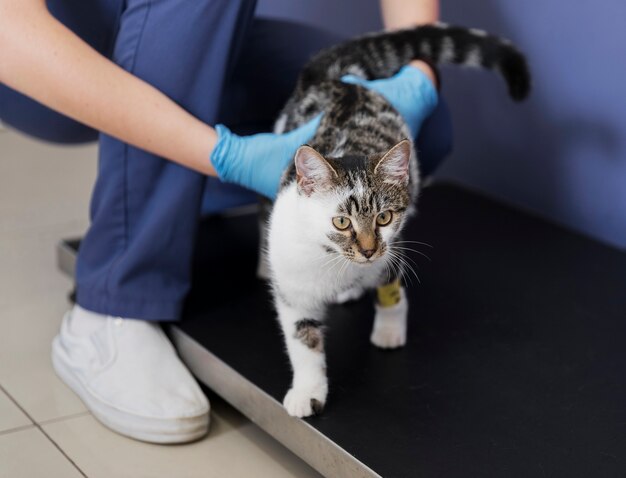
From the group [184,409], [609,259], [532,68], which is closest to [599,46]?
[532,68]

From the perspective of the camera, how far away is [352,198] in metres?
1.34

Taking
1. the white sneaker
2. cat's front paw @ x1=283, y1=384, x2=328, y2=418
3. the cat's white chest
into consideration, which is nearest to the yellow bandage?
the cat's white chest

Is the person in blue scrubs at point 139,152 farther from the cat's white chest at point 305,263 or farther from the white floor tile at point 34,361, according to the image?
the cat's white chest at point 305,263

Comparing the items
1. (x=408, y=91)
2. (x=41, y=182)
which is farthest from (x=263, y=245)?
(x=41, y=182)

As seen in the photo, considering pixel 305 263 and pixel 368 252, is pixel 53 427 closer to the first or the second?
pixel 305 263

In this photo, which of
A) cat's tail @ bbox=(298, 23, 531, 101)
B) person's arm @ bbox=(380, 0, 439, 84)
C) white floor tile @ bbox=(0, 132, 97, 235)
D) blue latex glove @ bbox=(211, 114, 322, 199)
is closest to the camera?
blue latex glove @ bbox=(211, 114, 322, 199)

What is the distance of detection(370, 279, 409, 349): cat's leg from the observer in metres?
1.65

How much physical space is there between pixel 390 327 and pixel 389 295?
2.9 inches

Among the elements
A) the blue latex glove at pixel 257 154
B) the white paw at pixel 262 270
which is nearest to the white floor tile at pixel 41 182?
the white paw at pixel 262 270

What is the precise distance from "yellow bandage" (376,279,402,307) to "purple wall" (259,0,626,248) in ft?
2.77

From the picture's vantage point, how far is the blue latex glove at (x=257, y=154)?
1573 millimetres

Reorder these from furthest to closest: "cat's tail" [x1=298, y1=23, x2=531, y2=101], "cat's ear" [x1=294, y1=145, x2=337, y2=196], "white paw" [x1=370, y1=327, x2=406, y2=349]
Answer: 1. "cat's tail" [x1=298, y1=23, x2=531, y2=101]
2. "white paw" [x1=370, y1=327, x2=406, y2=349]
3. "cat's ear" [x1=294, y1=145, x2=337, y2=196]

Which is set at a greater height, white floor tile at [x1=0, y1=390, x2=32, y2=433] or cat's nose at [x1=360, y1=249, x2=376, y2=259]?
cat's nose at [x1=360, y1=249, x2=376, y2=259]

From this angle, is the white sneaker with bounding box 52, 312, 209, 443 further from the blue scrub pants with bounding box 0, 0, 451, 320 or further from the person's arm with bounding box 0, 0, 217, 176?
the person's arm with bounding box 0, 0, 217, 176
